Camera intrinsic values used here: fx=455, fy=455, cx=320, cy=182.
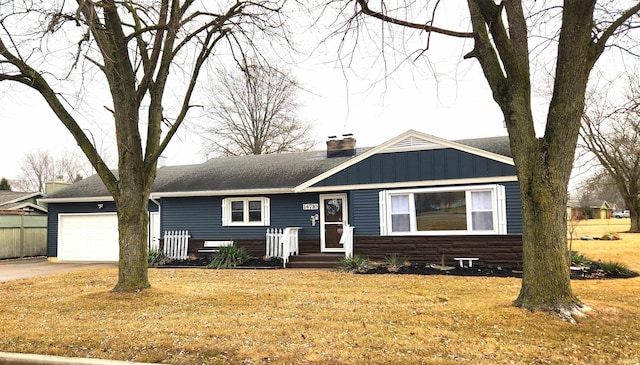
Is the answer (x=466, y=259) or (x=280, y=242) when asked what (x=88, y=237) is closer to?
(x=280, y=242)

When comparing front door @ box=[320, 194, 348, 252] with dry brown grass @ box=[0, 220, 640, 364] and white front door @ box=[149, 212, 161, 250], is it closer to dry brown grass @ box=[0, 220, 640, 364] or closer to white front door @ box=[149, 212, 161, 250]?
dry brown grass @ box=[0, 220, 640, 364]

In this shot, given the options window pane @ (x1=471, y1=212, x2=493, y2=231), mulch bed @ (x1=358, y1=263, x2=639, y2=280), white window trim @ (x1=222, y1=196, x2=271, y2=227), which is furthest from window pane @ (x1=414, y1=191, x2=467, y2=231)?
white window trim @ (x1=222, y1=196, x2=271, y2=227)

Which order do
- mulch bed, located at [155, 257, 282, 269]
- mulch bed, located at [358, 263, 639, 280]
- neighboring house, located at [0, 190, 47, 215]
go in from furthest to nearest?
neighboring house, located at [0, 190, 47, 215] → mulch bed, located at [155, 257, 282, 269] → mulch bed, located at [358, 263, 639, 280]

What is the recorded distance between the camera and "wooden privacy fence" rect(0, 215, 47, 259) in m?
19.5

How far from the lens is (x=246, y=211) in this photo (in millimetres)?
16438

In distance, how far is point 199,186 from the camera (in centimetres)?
1691

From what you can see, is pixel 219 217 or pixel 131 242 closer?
pixel 131 242

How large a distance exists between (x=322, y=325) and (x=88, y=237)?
15.1 metres

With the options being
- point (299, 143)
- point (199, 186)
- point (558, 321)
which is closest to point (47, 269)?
point (199, 186)

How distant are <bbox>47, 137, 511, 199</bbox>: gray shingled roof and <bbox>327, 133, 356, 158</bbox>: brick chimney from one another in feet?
1.06

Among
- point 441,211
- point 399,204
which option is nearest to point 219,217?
point 399,204

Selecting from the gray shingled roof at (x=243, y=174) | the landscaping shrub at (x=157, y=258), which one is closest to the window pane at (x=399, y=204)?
the gray shingled roof at (x=243, y=174)

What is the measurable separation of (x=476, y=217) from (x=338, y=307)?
277 inches

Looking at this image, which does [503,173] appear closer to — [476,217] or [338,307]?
[476,217]
